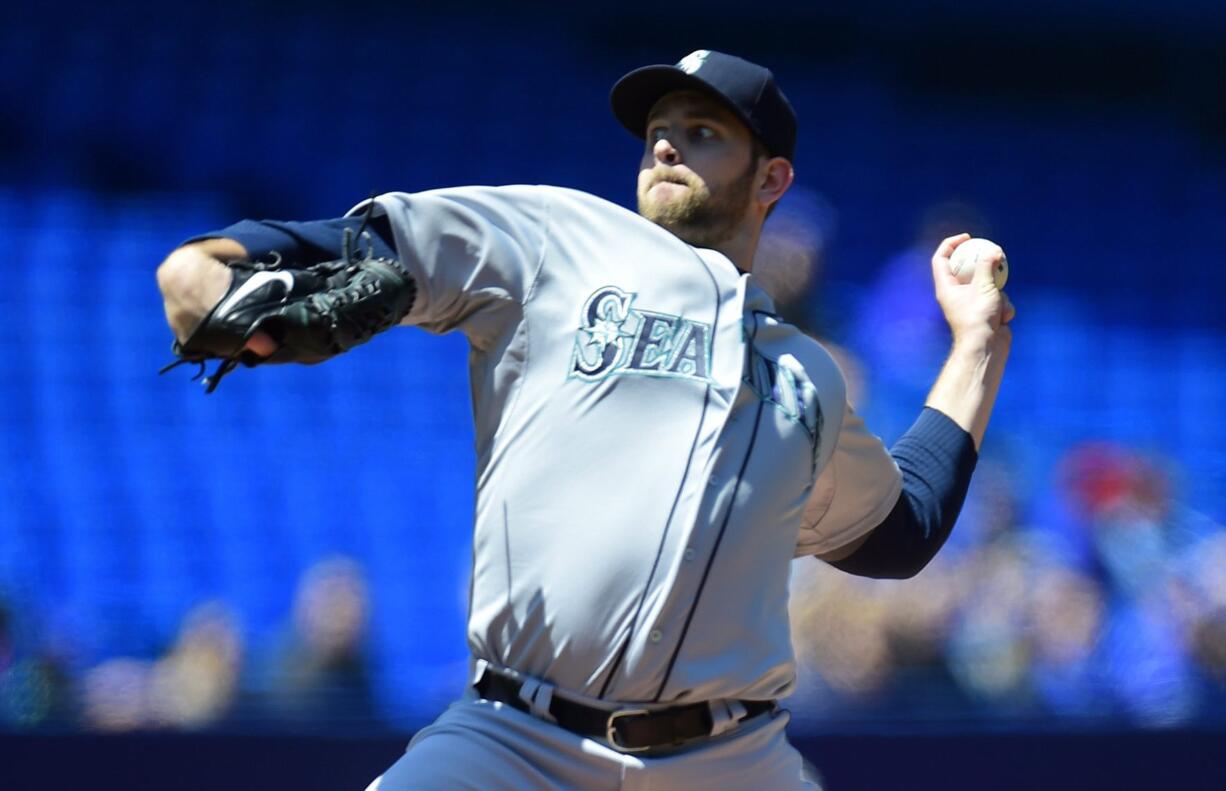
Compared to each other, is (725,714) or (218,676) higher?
(725,714)

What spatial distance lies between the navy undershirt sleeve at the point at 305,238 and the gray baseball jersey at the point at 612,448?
3cm

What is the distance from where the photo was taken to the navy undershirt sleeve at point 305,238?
6.56 feet

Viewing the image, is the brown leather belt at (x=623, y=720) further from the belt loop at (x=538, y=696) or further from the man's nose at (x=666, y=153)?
the man's nose at (x=666, y=153)

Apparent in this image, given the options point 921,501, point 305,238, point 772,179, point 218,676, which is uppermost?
point 772,179

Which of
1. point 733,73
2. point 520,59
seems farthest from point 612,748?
point 520,59

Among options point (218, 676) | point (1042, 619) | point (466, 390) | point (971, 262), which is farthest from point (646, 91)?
point (1042, 619)

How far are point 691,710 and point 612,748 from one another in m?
0.12

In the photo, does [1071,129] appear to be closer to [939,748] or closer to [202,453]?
[939,748]

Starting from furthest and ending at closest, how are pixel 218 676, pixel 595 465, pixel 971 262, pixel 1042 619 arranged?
1. pixel 1042 619
2. pixel 218 676
3. pixel 971 262
4. pixel 595 465

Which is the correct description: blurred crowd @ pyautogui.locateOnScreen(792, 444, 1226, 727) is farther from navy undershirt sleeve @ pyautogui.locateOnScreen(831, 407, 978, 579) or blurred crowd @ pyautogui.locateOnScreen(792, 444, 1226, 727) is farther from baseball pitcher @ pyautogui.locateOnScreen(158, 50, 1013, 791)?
baseball pitcher @ pyautogui.locateOnScreen(158, 50, 1013, 791)

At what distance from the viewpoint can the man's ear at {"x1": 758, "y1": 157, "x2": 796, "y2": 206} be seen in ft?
8.65

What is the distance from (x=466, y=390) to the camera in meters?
5.77

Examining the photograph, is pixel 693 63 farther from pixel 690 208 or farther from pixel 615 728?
pixel 615 728

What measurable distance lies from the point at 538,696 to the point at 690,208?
80cm
